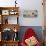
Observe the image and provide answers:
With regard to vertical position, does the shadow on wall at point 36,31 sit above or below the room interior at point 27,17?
below

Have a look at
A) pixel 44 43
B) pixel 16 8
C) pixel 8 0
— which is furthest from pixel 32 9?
pixel 44 43

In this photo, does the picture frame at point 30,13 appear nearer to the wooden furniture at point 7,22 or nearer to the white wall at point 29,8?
the white wall at point 29,8

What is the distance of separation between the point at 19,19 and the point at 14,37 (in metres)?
0.59

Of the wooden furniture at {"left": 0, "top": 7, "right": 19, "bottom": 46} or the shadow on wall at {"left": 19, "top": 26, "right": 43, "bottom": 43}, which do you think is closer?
the wooden furniture at {"left": 0, "top": 7, "right": 19, "bottom": 46}

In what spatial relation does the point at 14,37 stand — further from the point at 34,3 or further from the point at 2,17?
the point at 34,3

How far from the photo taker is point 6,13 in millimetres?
4555

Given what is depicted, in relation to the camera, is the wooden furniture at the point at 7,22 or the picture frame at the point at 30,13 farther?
the picture frame at the point at 30,13

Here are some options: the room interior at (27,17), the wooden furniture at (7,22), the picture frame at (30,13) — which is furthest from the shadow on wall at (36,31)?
the picture frame at (30,13)

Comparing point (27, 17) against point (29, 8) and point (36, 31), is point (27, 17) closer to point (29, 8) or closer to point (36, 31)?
point (29, 8)

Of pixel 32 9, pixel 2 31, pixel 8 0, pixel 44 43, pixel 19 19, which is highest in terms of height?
pixel 8 0

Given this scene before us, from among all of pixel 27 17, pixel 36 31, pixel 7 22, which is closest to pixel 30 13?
pixel 27 17

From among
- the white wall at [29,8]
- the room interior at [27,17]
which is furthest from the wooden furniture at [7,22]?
the white wall at [29,8]

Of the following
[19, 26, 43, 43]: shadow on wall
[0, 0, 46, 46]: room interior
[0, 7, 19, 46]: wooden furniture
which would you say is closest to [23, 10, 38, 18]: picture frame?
[0, 0, 46, 46]: room interior

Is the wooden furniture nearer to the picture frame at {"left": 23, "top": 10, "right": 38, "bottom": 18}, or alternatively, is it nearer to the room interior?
the room interior
